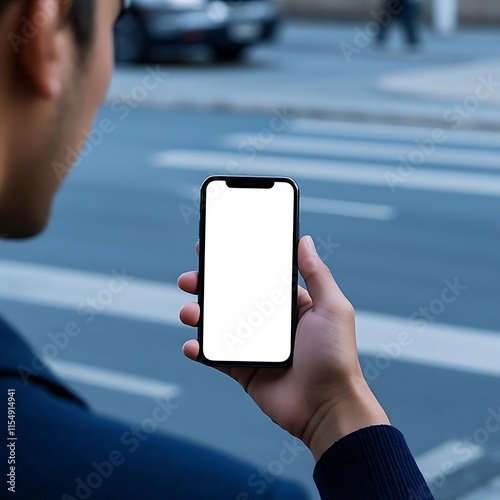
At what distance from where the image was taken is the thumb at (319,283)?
5.01 ft

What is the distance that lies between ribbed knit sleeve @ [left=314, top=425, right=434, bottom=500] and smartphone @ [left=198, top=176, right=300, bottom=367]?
35cm

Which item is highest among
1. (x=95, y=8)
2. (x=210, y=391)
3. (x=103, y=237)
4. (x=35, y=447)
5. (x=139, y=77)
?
(x=95, y=8)

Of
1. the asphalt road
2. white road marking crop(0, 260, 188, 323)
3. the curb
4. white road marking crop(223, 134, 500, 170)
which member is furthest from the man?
the curb

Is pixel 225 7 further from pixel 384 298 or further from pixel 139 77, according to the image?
pixel 384 298

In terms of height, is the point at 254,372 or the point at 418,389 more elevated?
the point at 254,372

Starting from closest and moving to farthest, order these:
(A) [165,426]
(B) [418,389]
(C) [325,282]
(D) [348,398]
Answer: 1. (D) [348,398]
2. (C) [325,282]
3. (A) [165,426]
4. (B) [418,389]

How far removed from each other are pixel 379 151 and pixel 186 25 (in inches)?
235

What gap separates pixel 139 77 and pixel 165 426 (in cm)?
1154

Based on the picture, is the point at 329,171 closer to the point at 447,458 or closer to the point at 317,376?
the point at 447,458

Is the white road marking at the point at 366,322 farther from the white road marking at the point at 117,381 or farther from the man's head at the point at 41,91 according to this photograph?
the man's head at the point at 41,91

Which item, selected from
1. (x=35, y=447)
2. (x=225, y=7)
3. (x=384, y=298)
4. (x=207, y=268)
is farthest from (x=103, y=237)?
(x=225, y=7)

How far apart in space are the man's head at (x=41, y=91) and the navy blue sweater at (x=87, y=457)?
0.11 meters

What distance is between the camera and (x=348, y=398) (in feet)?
4.46

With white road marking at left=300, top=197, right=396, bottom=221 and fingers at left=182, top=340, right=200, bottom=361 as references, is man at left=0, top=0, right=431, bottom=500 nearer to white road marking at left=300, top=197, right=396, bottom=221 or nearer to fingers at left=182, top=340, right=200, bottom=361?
fingers at left=182, top=340, right=200, bottom=361
